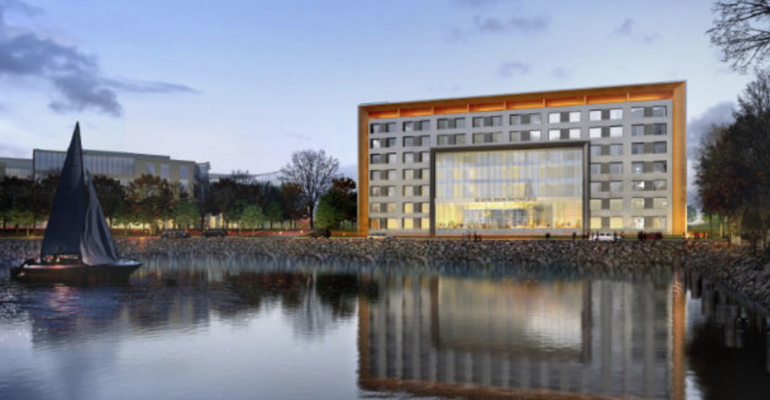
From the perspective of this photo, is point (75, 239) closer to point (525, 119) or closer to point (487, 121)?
point (487, 121)

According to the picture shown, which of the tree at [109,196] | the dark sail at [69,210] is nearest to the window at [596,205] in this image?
the dark sail at [69,210]

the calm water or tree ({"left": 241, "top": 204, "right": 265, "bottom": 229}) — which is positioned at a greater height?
tree ({"left": 241, "top": 204, "right": 265, "bottom": 229})

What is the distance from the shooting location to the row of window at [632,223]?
4198 inches

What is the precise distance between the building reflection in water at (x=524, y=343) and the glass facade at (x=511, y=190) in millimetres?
71115

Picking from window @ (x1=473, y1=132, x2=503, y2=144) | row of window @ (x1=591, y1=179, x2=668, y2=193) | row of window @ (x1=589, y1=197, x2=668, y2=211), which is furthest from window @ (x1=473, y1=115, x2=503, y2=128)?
row of window @ (x1=589, y1=197, x2=668, y2=211)

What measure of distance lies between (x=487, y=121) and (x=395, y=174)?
816 inches

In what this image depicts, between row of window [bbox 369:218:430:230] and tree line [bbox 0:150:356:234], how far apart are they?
24.4 ft

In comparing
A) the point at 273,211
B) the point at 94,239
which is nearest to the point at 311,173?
the point at 273,211

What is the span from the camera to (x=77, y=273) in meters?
47.1

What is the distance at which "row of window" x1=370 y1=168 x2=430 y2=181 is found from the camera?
404ft

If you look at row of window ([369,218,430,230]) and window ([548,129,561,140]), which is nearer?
window ([548,129,561,140])

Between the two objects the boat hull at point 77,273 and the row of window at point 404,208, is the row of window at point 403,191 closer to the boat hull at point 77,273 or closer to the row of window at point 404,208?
the row of window at point 404,208

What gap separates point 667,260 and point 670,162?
46.8 metres

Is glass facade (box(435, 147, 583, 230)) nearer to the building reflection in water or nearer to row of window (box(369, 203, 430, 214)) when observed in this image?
row of window (box(369, 203, 430, 214))
